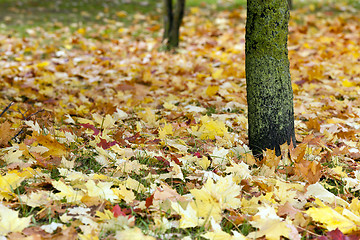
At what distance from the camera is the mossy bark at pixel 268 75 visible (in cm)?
241

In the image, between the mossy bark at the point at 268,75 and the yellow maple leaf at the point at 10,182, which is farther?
the mossy bark at the point at 268,75

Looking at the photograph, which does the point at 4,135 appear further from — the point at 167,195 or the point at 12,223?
the point at 167,195

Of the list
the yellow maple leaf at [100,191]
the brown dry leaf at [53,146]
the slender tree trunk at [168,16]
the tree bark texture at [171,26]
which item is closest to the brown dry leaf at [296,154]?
the yellow maple leaf at [100,191]

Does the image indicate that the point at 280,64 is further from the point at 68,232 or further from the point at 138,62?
the point at 138,62

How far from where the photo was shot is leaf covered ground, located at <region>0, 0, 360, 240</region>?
1786mm

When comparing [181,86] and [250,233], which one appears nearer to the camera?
[250,233]

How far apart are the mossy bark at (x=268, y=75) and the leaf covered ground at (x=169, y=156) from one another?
140 mm

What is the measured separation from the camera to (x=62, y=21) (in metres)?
8.97

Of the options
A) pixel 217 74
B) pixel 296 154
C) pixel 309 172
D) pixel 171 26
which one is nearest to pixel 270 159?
pixel 296 154

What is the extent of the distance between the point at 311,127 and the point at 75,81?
3.16 m

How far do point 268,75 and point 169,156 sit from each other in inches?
34.1

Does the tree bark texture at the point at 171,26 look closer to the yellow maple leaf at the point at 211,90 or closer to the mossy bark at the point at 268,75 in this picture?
the yellow maple leaf at the point at 211,90

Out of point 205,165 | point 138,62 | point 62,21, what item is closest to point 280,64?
point 205,165

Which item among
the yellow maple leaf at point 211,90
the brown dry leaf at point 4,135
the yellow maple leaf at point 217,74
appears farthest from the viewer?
the yellow maple leaf at point 217,74
